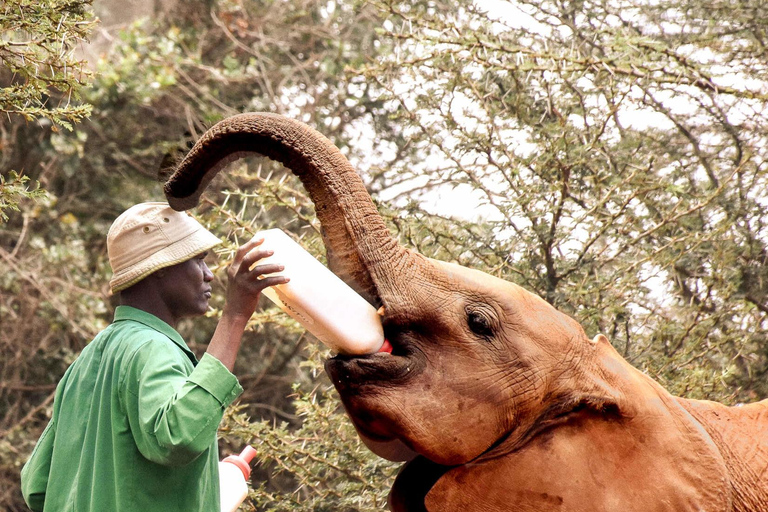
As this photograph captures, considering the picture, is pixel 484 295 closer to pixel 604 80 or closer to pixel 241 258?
pixel 241 258

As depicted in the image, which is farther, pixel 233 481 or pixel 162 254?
pixel 233 481

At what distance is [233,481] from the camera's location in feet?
10.8

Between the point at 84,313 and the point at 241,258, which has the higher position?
the point at 241,258

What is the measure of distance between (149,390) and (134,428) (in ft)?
0.43

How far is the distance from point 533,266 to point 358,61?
16.3 ft

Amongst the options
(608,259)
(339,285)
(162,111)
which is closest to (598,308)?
(608,259)

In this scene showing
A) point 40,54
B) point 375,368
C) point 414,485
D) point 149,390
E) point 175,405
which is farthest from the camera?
point 40,54

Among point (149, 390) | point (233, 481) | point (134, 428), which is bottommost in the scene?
point (233, 481)

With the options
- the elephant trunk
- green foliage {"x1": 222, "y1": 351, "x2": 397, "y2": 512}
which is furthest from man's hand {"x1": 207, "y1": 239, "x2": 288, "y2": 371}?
green foliage {"x1": 222, "y1": 351, "x2": 397, "y2": 512}

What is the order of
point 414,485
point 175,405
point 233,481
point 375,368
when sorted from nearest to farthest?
point 175,405 → point 375,368 → point 414,485 → point 233,481

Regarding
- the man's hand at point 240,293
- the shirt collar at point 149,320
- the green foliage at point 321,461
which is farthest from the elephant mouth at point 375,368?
the green foliage at point 321,461

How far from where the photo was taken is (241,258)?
8.59 feet

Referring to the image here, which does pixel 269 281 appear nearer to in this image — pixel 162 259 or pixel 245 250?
pixel 245 250

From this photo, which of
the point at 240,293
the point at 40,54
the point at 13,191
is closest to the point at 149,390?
the point at 240,293
